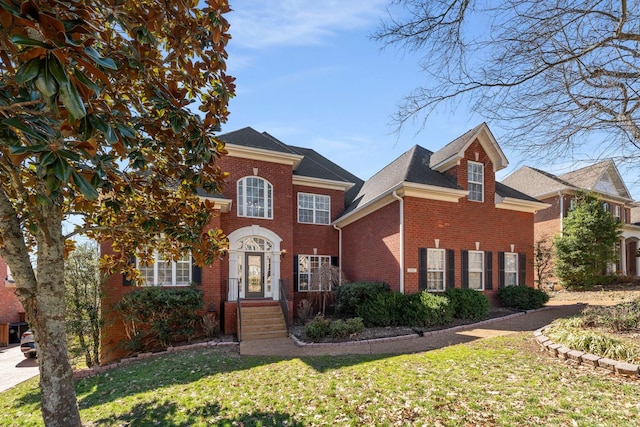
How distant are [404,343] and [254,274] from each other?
717 cm

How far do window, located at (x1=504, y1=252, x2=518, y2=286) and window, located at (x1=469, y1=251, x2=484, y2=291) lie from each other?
1565 millimetres

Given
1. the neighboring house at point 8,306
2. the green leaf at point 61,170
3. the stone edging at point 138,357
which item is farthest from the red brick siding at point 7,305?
the green leaf at point 61,170

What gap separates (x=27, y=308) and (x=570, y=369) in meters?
8.43

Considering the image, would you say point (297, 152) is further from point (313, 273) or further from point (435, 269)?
point (435, 269)

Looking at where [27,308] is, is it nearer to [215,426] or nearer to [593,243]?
[215,426]

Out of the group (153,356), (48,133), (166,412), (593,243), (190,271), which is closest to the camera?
(48,133)

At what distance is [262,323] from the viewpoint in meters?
12.1

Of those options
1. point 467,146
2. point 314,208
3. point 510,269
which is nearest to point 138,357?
point 314,208

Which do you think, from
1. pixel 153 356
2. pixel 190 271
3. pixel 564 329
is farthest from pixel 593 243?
pixel 153 356

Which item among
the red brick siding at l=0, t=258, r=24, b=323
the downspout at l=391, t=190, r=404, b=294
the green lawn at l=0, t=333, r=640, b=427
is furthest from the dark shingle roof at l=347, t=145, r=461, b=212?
the red brick siding at l=0, t=258, r=24, b=323


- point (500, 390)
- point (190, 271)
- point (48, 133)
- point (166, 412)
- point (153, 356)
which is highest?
point (48, 133)

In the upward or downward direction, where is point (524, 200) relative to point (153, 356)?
upward

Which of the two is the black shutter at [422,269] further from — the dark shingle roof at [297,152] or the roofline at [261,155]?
Answer: the roofline at [261,155]

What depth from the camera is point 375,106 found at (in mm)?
6453
